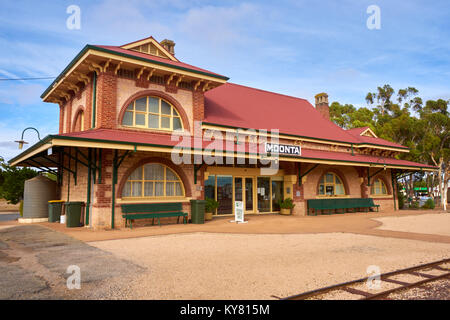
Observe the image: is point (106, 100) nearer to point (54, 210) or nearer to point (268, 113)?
point (54, 210)

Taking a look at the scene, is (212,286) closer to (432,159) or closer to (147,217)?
(147,217)

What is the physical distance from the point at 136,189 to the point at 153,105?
3749 mm

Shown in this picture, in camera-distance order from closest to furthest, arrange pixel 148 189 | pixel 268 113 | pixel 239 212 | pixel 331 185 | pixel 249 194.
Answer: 1. pixel 148 189
2. pixel 239 212
3. pixel 249 194
4. pixel 331 185
5. pixel 268 113

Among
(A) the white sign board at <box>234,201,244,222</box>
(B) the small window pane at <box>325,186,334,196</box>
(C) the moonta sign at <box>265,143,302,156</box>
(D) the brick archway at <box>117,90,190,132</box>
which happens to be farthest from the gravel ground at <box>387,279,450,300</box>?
(B) the small window pane at <box>325,186,334,196</box>

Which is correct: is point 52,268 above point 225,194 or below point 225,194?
below

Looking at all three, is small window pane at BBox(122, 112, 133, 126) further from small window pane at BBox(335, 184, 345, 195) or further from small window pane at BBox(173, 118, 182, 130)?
small window pane at BBox(335, 184, 345, 195)

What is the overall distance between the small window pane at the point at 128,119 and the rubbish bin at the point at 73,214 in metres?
3.61

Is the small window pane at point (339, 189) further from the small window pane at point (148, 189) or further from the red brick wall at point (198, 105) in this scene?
the small window pane at point (148, 189)

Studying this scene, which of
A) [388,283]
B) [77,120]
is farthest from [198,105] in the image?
[388,283]

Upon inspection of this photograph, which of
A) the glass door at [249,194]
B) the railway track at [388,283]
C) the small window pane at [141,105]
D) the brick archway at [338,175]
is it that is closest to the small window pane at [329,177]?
the brick archway at [338,175]

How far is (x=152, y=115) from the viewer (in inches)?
550

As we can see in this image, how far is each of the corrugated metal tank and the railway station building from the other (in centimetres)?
75
